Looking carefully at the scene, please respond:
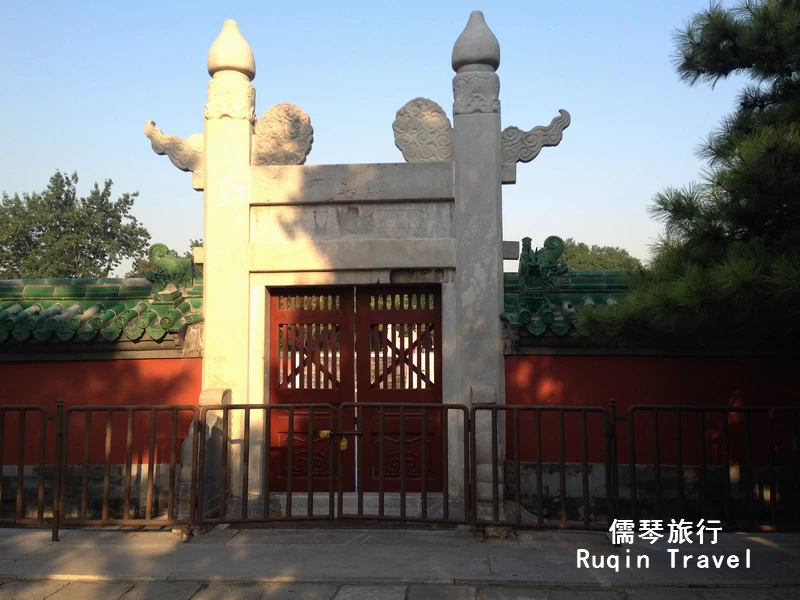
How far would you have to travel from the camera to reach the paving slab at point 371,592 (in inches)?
195

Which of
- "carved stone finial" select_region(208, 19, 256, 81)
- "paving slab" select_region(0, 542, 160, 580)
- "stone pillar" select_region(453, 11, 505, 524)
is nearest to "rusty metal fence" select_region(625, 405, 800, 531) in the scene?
"stone pillar" select_region(453, 11, 505, 524)

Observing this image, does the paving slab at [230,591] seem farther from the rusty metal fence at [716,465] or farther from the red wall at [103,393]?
the rusty metal fence at [716,465]

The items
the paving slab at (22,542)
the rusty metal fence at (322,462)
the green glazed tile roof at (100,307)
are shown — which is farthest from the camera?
the green glazed tile roof at (100,307)

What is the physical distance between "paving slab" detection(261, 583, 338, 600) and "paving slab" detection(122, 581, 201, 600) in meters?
0.51

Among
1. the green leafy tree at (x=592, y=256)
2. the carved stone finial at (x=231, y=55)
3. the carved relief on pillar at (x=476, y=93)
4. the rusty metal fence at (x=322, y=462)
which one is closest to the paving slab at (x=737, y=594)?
the rusty metal fence at (x=322, y=462)

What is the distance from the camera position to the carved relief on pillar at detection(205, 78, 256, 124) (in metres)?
7.70

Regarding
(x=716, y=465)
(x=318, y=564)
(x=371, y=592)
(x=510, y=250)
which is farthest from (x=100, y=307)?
(x=716, y=465)

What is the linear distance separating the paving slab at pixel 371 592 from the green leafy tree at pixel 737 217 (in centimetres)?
249

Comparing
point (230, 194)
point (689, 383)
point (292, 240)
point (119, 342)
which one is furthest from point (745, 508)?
point (119, 342)

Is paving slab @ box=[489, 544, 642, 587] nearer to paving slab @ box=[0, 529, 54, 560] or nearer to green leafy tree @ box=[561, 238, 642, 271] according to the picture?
paving slab @ box=[0, 529, 54, 560]

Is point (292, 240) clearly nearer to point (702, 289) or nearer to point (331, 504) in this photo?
point (331, 504)

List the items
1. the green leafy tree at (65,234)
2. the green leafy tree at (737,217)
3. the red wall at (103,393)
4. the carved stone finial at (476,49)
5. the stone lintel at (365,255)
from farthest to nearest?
1. the green leafy tree at (65,234)
2. the red wall at (103,393)
3. the carved stone finial at (476,49)
4. the stone lintel at (365,255)
5. the green leafy tree at (737,217)

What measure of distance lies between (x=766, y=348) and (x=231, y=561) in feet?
16.6

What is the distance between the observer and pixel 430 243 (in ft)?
24.4
